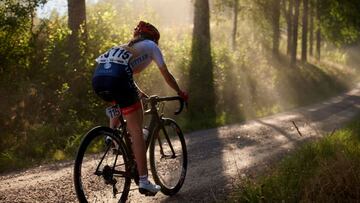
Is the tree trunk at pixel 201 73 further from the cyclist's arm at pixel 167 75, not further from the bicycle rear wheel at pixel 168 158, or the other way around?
the cyclist's arm at pixel 167 75

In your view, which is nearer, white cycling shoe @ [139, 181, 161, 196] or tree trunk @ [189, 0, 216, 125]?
white cycling shoe @ [139, 181, 161, 196]

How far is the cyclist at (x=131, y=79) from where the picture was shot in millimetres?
5656

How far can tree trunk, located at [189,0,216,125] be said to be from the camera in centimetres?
1662

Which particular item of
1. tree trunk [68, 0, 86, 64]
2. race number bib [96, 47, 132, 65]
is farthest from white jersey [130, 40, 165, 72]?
tree trunk [68, 0, 86, 64]

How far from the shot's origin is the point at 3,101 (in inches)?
426

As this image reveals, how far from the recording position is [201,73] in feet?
57.5

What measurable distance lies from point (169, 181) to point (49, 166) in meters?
3.08

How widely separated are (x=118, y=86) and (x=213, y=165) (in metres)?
3.99

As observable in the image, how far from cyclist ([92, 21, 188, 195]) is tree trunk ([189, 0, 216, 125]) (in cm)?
937

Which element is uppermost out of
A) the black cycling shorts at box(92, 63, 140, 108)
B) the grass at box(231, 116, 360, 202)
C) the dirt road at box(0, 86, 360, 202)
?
the black cycling shorts at box(92, 63, 140, 108)

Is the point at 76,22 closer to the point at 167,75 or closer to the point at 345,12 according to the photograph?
the point at 167,75

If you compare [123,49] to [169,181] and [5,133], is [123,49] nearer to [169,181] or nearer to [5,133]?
[169,181]

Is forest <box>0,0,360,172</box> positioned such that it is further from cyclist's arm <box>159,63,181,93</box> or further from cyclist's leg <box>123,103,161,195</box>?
cyclist's arm <box>159,63,181,93</box>

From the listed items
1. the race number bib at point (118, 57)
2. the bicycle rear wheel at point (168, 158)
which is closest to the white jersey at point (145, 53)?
the race number bib at point (118, 57)
